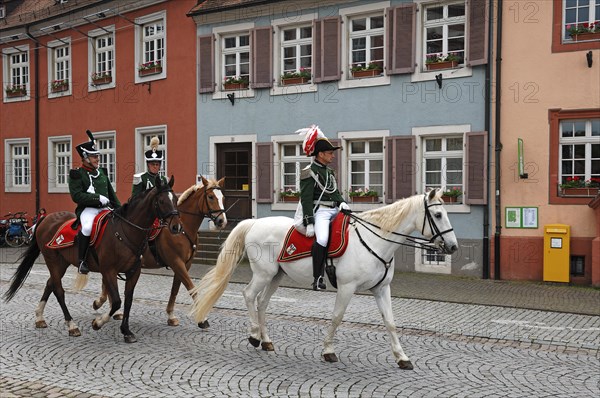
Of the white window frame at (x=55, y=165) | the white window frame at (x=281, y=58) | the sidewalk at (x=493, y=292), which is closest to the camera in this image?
the sidewalk at (x=493, y=292)

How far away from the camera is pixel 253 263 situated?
7.54 meters

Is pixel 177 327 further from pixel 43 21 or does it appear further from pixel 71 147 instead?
pixel 43 21

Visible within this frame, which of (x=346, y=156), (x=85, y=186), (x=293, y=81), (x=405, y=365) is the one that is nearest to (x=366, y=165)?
(x=346, y=156)

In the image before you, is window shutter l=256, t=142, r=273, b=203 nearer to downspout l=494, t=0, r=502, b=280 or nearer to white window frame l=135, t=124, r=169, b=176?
white window frame l=135, t=124, r=169, b=176

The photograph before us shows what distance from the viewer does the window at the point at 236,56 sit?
17703mm

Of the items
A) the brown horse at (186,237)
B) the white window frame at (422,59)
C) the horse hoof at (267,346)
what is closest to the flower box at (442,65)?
the white window frame at (422,59)

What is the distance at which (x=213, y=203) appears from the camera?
888 centimetres

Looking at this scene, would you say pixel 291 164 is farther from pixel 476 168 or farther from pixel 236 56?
pixel 476 168

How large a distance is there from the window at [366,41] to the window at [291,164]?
266 cm

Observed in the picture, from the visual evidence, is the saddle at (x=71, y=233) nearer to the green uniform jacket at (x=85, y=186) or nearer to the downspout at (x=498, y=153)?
the green uniform jacket at (x=85, y=186)

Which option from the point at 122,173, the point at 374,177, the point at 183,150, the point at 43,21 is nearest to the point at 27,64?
the point at 43,21

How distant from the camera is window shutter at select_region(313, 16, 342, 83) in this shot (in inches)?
626

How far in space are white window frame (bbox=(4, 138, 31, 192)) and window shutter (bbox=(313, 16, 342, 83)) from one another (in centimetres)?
1299

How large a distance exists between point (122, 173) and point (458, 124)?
11214 millimetres
